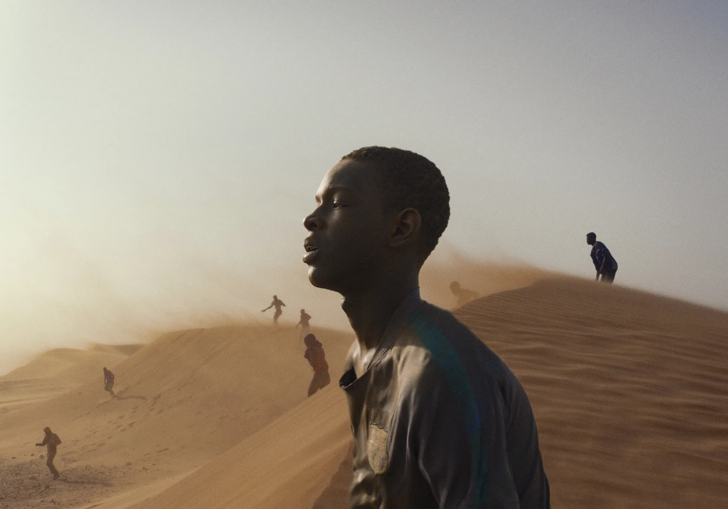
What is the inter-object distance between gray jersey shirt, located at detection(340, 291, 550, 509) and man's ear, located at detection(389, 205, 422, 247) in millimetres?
145

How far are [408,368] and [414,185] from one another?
1.65ft

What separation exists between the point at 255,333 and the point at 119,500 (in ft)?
47.1

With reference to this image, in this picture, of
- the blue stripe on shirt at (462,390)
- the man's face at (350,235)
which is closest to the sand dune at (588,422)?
the man's face at (350,235)

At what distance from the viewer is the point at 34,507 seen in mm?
11805

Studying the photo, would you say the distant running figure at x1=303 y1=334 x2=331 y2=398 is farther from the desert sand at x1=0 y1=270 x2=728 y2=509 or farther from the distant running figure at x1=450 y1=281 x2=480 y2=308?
the distant running figure at x1=450 y1=281 x2=480 y2=308

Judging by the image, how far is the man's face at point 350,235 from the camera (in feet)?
5.14

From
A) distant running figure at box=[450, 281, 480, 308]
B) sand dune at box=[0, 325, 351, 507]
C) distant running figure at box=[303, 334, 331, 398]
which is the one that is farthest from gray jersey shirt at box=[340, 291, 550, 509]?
distant running figure at box=[450, 281, 480, 308]

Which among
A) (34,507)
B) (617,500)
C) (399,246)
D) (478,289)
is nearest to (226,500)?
(617,500)

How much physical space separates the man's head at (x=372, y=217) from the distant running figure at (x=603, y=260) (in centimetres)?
1397

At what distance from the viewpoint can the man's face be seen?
1565 mm

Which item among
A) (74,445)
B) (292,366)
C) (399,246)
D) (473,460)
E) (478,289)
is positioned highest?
(399,246)

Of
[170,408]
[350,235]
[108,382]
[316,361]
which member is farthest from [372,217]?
[108,382]

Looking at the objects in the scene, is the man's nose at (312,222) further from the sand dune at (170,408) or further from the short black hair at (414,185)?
the sand dune at (170,408)

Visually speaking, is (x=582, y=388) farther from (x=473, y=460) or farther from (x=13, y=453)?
(x=13, y=453)
